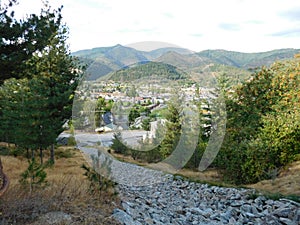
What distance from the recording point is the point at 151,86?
4.85 m

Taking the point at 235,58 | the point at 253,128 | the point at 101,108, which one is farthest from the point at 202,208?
the point at 235,58

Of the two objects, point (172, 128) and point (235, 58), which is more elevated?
point (235, 58)

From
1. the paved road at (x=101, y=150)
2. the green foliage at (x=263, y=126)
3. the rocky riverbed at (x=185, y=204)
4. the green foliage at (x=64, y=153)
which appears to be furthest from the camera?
the green foliage at (x=64, y=153)

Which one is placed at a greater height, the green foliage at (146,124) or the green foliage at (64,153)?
the green foliage at (146,124)

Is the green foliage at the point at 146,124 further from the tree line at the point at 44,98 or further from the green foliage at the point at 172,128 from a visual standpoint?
the tree line at the point at 44,98

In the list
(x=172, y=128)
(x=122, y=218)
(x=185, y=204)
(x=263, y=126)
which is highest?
(x=172, y=128)

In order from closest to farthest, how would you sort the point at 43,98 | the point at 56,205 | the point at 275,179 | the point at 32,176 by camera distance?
the point at 56,205 → the point at 32,176 → the point at 275,179 → the point at 43,98

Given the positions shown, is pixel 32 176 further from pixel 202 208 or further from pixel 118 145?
pixel 202 208

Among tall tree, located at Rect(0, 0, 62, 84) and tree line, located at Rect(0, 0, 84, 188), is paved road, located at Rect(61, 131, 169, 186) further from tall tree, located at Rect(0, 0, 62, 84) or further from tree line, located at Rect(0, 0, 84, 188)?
tree line, located at Rect(0, 0, 84, 188)

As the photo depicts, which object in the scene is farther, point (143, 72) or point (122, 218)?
point (143, 72)

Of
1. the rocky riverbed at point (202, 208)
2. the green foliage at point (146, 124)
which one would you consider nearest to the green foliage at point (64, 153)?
the rocky riverbed at point (202, 208)

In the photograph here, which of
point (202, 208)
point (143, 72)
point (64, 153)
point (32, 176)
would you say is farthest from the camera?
point (64, 153)

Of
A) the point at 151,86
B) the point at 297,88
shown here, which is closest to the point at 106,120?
the point at 151,86

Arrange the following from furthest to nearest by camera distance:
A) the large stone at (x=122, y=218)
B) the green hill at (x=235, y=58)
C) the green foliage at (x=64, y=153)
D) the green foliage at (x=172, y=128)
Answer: the green foliage at (x=64, y=153) < the green hill at (x=235, y=58) < the green foliage at (x=172, y=128) < the large stone at (x=122, y=218)
